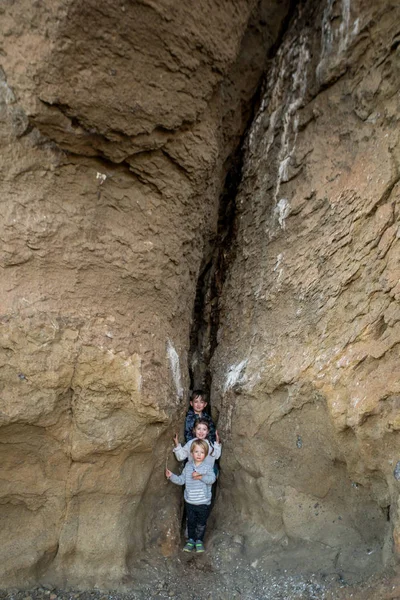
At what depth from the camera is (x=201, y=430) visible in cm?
374

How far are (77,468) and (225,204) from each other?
90.5 inches

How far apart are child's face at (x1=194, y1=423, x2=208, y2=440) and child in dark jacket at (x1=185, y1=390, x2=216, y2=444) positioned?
108 mm

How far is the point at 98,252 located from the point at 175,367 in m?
1.00

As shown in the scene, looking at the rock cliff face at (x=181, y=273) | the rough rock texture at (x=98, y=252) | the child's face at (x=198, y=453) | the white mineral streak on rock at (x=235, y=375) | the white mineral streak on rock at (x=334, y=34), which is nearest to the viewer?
the rough rock texture at (x=98, y=252)

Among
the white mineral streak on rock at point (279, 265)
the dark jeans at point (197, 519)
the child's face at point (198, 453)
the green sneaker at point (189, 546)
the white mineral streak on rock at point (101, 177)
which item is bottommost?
the green sneaker at point (189, 546)

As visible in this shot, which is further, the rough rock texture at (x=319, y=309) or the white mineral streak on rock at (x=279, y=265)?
the white mineral streak on rock at (x=279, y=265)

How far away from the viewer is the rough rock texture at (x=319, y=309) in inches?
120

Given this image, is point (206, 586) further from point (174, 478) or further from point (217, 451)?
point (217, 451)

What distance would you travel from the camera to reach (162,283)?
11.5ft

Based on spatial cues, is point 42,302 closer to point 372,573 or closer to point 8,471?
point 8,471

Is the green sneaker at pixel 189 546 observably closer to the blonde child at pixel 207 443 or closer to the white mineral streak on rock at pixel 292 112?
the blonde child at pixel 207 443

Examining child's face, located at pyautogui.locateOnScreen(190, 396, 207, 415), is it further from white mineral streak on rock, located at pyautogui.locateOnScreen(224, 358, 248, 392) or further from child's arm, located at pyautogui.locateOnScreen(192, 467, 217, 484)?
child's arm, located at pyautogui.locateOnScreen(192, 467, 217, 484)

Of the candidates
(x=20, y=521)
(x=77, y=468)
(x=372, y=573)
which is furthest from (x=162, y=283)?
(x=372, y=573)

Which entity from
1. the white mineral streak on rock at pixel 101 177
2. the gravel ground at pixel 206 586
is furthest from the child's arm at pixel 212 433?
the white mineral streak on rock at pixel 101 177
